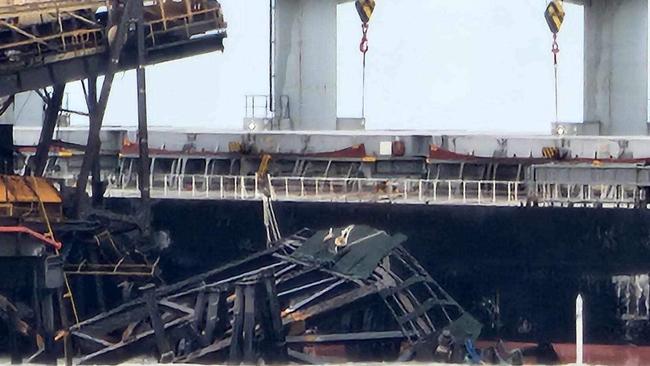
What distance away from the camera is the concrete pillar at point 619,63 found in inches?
2425

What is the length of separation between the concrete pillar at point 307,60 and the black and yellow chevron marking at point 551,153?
9340 millimetres

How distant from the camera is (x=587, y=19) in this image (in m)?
62.5

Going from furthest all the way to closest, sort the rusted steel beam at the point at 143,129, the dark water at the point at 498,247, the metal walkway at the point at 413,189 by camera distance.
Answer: the metal walkway at the point at 413,189, the dark water at the point at 498,247, the rusted steel beam at the point at 143,129

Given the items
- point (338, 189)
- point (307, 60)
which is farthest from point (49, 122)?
point (307, 60)

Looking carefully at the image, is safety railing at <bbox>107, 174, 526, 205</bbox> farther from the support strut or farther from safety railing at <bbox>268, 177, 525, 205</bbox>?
the support strut

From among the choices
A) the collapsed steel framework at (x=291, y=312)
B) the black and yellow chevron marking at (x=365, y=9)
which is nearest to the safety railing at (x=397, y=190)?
the collapsed steel framework at (x=291, y=312)

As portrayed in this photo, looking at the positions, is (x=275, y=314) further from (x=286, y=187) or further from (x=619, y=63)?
(x=619, y=63)

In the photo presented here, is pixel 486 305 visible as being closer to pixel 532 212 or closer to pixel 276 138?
pixel 532 212

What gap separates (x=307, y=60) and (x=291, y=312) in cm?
2342

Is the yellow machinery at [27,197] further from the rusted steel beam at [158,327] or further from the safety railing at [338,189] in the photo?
the safety railing at [338,189]

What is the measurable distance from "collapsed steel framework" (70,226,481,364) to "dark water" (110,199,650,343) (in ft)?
18.8

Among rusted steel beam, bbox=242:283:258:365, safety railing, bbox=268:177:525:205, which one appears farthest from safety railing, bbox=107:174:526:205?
rusted steel beam, bbox=242:283:258:365

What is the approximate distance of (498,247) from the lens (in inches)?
1964

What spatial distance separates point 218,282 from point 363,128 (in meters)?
24.2
